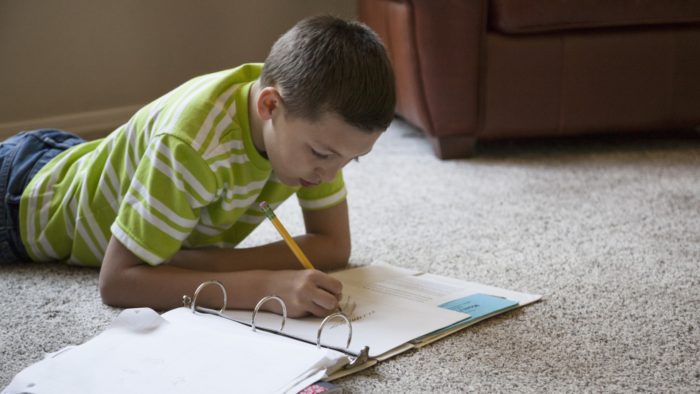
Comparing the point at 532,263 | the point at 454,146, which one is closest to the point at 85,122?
the point at 454,146

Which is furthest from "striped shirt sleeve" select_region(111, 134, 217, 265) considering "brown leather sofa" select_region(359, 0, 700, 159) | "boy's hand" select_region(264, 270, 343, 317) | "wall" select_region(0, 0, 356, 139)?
"wall" select_region(0, 0, 356, 139)

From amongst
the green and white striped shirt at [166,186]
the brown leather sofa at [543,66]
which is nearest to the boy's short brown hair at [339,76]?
the green and white striped shirt at [166,186]

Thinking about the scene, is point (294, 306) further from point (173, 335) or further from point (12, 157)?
point (12, 157)

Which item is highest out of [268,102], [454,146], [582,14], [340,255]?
[268,102]

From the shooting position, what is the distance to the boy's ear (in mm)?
976

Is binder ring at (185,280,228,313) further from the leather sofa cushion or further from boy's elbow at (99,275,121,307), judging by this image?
the leather sofa cushion

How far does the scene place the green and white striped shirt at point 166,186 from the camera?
1.00 metres

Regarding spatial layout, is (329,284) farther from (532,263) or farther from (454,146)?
(454,146)

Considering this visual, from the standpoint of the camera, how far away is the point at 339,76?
929mm

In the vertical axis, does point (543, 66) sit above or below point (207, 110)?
below

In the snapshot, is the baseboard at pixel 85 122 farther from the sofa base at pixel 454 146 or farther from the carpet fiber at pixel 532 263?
the sofa base at pixel 454 146

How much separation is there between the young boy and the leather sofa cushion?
803mm

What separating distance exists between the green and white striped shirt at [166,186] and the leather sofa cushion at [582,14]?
0.80 metres

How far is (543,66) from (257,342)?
1.21 m
